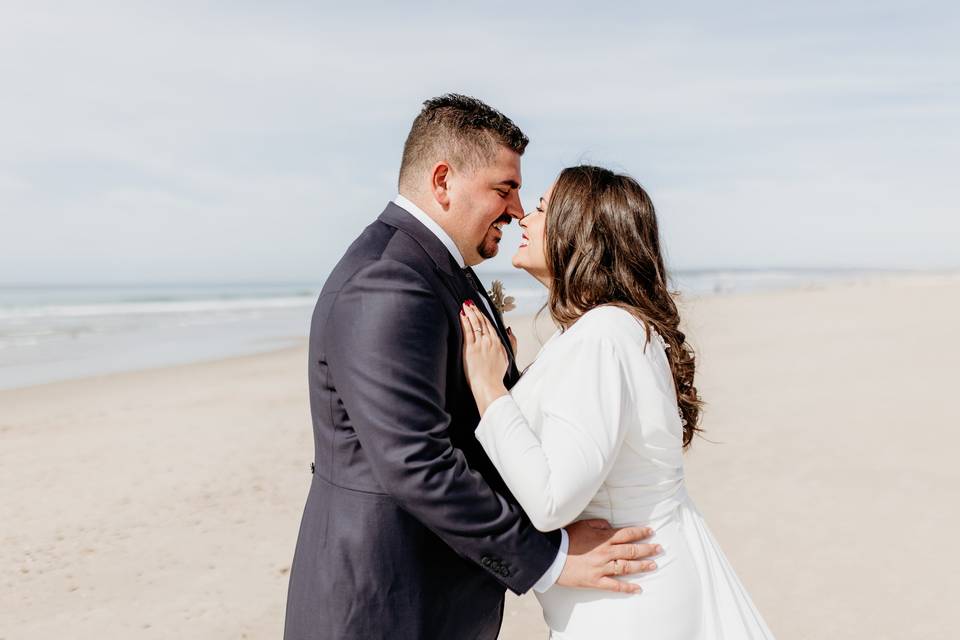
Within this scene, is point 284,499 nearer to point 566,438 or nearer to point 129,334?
point 566,438

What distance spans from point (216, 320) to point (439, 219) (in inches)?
1099

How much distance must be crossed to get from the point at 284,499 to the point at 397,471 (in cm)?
545

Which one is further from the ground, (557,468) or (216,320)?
(557,468)

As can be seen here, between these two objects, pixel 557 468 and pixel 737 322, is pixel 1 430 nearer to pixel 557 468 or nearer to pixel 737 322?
pixel 557 468

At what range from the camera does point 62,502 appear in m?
7.19

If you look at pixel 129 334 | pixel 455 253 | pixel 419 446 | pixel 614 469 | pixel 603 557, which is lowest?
pixel 129 334

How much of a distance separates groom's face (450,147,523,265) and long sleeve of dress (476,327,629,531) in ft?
1.77

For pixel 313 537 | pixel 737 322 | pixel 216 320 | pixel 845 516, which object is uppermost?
pixel 313 537

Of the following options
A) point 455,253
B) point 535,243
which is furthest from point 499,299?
point 455,253

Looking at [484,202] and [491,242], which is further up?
[484,202]

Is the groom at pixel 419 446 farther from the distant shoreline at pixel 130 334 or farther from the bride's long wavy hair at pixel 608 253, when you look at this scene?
the distant shoreline at pixel 130 334

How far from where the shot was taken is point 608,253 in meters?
2.52

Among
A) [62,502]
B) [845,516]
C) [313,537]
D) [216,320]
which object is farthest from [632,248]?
[216,320]

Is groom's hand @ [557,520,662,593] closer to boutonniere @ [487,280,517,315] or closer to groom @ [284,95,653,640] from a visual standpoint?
groom @ [284,95,653,640]
